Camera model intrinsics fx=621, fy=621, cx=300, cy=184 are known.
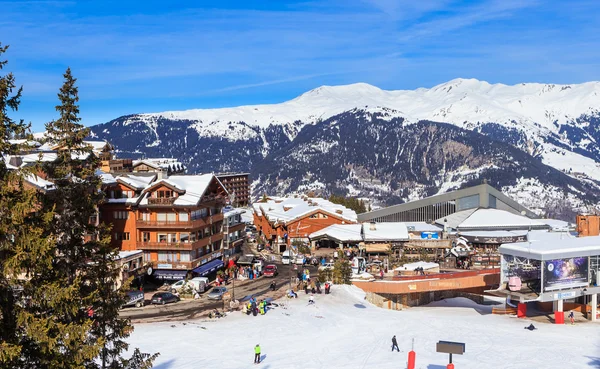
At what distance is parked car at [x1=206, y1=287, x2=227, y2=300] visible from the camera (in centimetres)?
5919

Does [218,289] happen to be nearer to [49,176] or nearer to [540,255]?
[540,255]

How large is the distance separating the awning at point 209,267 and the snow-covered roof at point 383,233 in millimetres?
28377

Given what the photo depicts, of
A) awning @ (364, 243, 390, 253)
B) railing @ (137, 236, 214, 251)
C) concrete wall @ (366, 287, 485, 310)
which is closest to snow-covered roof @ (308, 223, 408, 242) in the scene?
awning @ (364, 243, 390, 253)

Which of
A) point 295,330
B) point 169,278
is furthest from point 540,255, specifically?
point 169,278

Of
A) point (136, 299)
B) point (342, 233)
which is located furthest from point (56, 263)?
point (342, 233)

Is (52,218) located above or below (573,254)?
above

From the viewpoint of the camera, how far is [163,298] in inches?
2223

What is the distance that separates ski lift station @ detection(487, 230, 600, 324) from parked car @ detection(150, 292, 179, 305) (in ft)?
98.7

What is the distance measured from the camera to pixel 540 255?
56.9 m

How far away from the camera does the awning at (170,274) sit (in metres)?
65.6

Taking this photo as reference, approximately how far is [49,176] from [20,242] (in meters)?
3.36

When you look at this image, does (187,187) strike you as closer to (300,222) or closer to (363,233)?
(363,233)

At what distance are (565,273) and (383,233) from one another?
38.6 metres

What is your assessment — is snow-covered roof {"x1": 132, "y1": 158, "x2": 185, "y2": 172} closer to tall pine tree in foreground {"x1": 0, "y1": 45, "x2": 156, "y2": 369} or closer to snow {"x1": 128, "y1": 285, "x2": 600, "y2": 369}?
snow {"x1": 128, "y1": 285, "x2": 600, "y2": 369}
